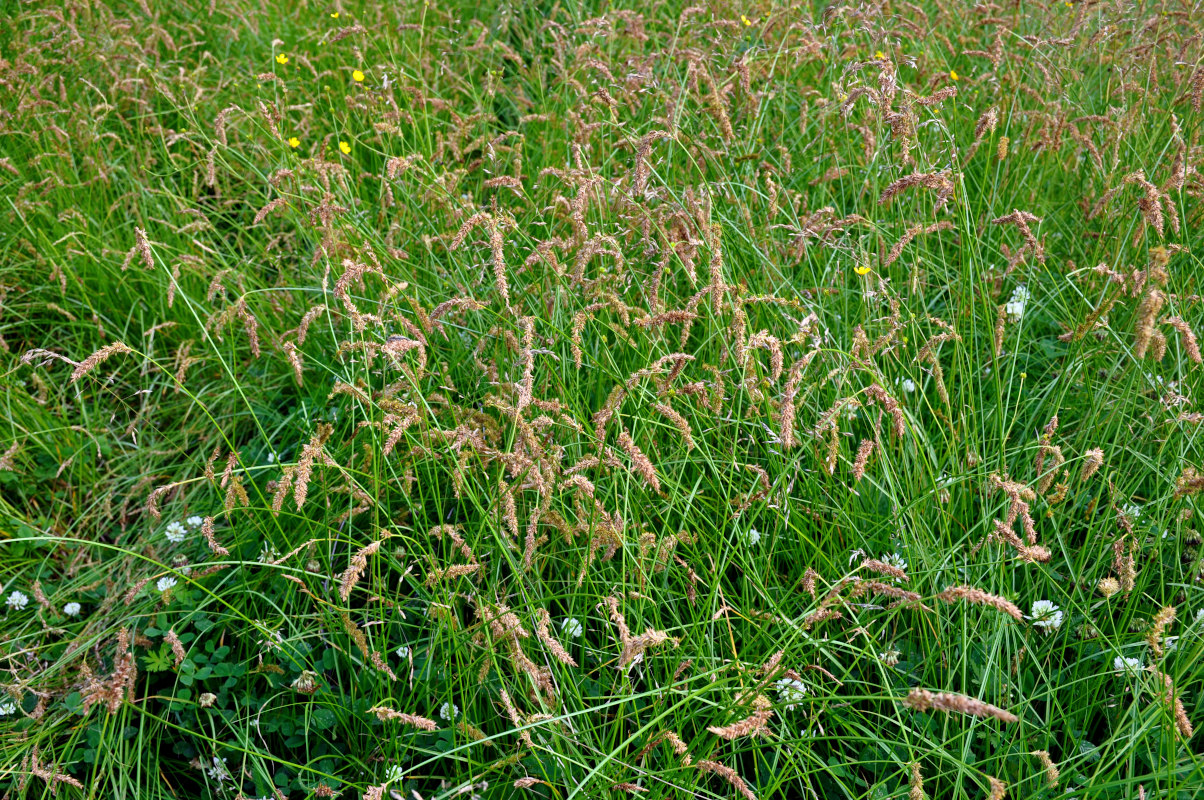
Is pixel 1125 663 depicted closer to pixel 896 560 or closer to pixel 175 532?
pixel 896 560

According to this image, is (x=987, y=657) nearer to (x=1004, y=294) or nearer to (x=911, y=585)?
(x=911, y=585)

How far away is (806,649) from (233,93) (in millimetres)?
3427

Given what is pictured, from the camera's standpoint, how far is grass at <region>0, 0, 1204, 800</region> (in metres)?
1.79

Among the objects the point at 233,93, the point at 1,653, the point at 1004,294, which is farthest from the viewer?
the point at 233,93

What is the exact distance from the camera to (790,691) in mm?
1849

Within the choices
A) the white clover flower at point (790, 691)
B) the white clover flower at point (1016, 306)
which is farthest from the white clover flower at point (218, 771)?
the white clover flower at point (1016, 306)

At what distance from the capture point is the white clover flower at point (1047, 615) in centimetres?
196

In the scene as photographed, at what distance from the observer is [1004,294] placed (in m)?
2.87

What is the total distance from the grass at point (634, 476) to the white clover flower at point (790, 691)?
2cm

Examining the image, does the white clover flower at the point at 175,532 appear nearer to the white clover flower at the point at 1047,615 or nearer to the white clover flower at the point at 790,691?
the white clover flower at the point at 790,691

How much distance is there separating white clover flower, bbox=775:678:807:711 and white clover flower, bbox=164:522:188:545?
1532 mm

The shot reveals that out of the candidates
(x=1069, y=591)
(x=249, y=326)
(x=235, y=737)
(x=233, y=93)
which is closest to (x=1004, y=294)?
(x=1069, y=591)

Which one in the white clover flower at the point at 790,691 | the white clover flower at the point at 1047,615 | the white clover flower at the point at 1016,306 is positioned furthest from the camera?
the white clover flower at the point at 1016,306

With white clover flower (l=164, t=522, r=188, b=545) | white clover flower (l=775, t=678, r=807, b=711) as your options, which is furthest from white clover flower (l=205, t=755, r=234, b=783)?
white clover flower (l=775, t=678, r=807, b=711)
